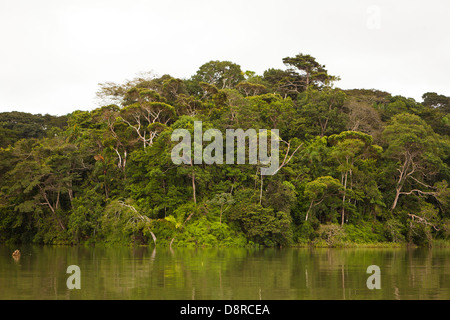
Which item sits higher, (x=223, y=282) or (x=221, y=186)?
(x=221, y=186)

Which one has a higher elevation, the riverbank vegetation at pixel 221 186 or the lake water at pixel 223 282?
the riverbank vegetation at pixel 221 186

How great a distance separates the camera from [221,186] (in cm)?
3091

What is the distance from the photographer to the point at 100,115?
122 feet

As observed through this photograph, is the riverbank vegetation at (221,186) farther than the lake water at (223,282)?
Yes

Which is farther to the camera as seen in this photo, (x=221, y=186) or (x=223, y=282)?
(x=221, y=186)

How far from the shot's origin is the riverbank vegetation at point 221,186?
95.9ft

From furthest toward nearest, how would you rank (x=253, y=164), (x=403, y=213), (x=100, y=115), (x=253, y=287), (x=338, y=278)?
(x=100, y=115) → (x=403, y=213) → (x=253, y=164) → (x=338, y=278) → (x=253, y=287)

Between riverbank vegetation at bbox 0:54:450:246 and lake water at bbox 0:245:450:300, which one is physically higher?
riverbank vegetation at bbox 0:54:450:246

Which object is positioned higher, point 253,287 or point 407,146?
point 407,146

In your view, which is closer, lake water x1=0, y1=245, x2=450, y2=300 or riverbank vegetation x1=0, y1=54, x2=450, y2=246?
lake water x1=0, y1=245, x2=450, y2=300

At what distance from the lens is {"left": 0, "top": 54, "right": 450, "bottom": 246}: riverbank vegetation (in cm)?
2922
